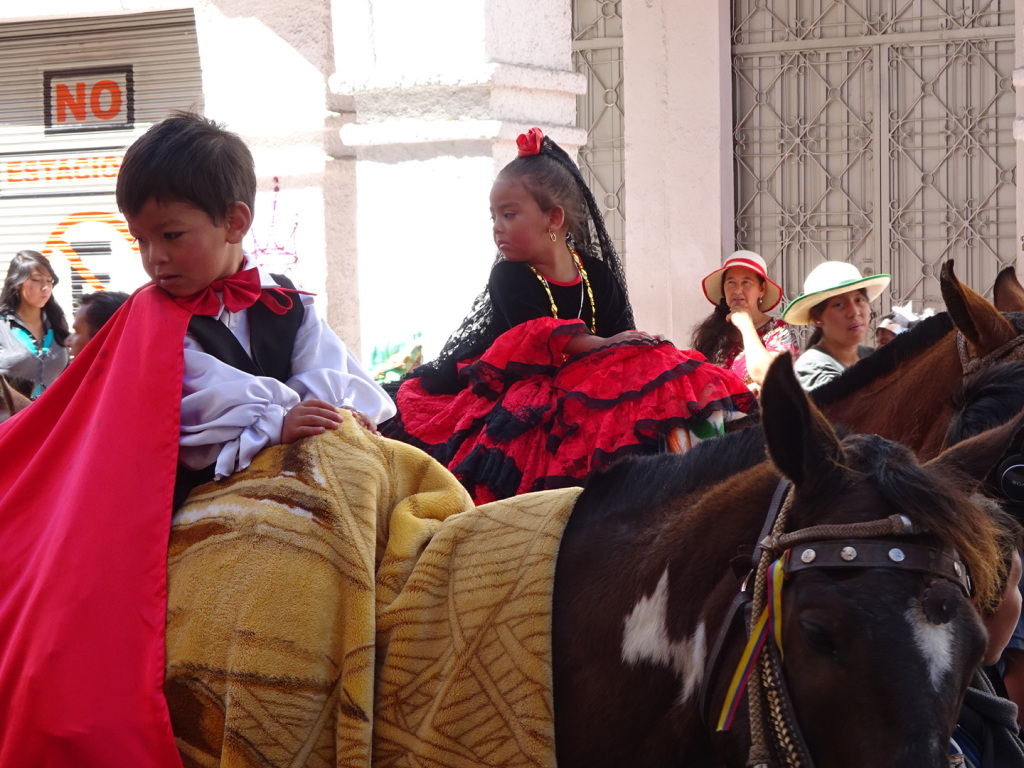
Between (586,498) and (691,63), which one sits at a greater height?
(691,63)

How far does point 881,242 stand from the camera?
10062 millimetres

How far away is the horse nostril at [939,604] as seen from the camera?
1.55 metres

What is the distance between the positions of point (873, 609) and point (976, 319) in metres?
1.62

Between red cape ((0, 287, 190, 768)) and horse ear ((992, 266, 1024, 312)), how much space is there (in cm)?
248

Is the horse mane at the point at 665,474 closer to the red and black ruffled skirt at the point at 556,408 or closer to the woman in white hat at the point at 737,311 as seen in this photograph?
the red and black ruffled skirt at the point at 556,408

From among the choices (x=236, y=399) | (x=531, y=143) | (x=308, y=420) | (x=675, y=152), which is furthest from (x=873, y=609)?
(x=675, y=152)

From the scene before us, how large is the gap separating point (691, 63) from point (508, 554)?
844 cm

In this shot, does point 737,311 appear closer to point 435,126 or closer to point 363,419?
point 435,126

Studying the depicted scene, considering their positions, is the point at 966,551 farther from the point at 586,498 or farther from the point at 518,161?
the point at 518,161

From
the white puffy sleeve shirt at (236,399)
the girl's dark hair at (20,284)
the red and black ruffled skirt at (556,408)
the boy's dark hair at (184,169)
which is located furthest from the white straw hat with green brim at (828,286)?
the girl's dark hair at (20,284)

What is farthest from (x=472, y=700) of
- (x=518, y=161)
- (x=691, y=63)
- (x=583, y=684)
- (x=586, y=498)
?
(x=691, y=63)

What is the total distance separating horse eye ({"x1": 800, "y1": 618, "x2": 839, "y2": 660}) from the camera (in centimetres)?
155

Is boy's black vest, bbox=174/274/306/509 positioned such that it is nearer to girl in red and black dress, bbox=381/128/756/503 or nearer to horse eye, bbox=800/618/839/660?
girl in red and black dress, bbox=381/128/756/503

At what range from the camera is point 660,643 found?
5.86 feet
